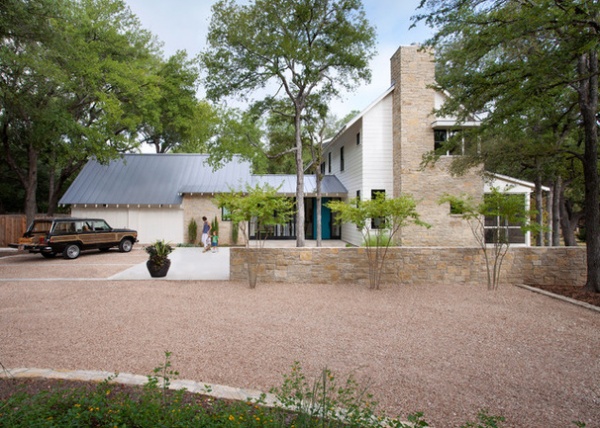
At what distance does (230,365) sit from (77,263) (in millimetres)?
11406

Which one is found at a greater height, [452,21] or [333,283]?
[452,21]

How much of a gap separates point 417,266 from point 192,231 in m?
14.0

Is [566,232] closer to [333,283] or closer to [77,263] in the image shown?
[333,283]

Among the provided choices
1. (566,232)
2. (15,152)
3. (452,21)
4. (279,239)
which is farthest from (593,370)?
(15,152)

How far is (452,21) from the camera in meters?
7.66

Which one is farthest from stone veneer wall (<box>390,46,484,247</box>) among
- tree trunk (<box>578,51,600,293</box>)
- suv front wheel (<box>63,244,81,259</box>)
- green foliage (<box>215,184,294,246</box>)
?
suv front wheel (<box>63,244,81,259</box>)

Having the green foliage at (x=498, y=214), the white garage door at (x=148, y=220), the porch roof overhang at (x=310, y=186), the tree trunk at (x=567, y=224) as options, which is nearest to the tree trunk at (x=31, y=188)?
the white garage door at (x=148, y=220)

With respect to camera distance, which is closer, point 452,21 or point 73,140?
point 452,21

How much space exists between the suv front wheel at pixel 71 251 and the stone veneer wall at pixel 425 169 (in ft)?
45.6

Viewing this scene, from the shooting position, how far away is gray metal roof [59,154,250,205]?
20.3 meters

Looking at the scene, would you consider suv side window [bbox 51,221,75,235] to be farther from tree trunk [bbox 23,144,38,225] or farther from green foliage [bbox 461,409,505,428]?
green foliage [bbox 461,409,505,428]

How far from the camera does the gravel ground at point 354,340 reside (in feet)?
12.7

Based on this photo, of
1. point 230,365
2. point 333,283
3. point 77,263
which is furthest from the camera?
point 77,263

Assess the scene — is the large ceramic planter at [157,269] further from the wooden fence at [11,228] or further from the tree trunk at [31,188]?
the wooden fence at [11,228]
